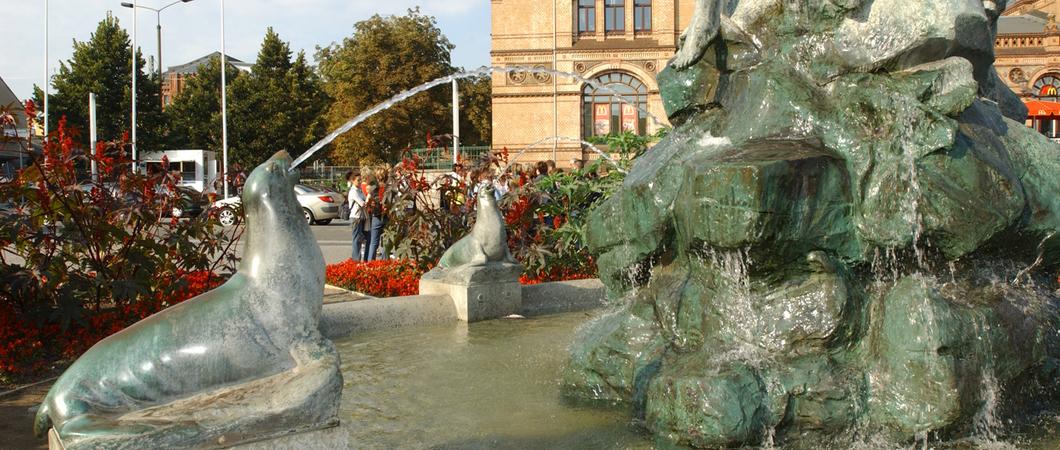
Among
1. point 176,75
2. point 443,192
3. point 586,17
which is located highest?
point 176,75

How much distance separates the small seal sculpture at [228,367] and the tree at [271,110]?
151 ft

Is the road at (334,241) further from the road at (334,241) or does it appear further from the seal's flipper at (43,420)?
the seal's flipper at (43,420)

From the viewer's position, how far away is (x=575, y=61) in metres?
41.7

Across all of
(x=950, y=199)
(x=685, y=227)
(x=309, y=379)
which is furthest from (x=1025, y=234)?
(x=309, y=379)

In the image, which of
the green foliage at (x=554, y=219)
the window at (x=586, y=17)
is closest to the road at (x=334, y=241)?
the green foliage at (x=554, y=219)

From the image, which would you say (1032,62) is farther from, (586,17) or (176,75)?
(176,75)

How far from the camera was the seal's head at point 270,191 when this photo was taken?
11.4 ft

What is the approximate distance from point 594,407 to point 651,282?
0.86 m

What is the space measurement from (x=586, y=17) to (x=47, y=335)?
3724cm

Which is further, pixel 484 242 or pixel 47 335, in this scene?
pixel 484 242

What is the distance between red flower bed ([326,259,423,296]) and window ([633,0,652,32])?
33.0 m

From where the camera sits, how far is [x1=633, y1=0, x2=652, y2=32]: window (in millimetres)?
41938

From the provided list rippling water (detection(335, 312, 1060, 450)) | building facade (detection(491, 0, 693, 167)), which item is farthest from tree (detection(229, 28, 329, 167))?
rippling water (detection(335, 312, 1060, 450))

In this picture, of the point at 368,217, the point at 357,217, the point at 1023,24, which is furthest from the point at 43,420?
the point at 1023,24
